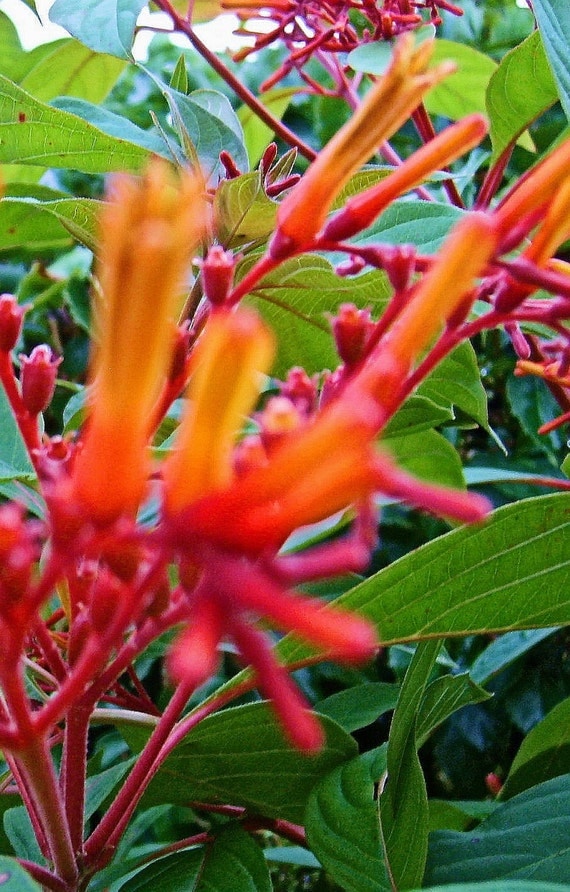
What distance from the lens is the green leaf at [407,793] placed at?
0.50 m

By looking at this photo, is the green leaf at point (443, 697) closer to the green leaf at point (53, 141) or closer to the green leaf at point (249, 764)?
the green leaf at point (249, 764)

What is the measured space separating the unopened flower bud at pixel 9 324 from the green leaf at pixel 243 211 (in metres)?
0.18

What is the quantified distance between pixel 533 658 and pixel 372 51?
0.73 meters

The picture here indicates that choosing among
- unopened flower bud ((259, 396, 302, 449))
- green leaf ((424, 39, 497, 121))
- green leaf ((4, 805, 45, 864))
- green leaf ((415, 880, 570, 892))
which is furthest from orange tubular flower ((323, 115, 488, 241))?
green leaf ((424, 39, 497, 121))

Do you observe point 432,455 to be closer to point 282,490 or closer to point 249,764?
point 249,764

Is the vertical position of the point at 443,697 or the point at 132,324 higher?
the point at 132,324

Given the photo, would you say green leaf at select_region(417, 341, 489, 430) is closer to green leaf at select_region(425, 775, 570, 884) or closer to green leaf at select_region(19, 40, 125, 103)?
green leaf at select_region(425, 775, 570, 884)

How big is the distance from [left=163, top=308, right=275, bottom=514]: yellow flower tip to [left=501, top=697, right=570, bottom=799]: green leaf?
1.93ft

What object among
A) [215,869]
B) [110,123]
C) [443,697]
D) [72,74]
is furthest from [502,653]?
[72,74]

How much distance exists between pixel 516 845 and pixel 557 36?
0.49m

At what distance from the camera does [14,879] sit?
0.32 m

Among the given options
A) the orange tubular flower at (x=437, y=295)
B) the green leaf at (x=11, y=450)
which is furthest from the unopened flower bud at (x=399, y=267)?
the green leaf at (x=11, y=450)

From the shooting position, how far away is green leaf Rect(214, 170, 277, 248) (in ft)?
1.75

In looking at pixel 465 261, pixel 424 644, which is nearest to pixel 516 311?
pixel 465 261
